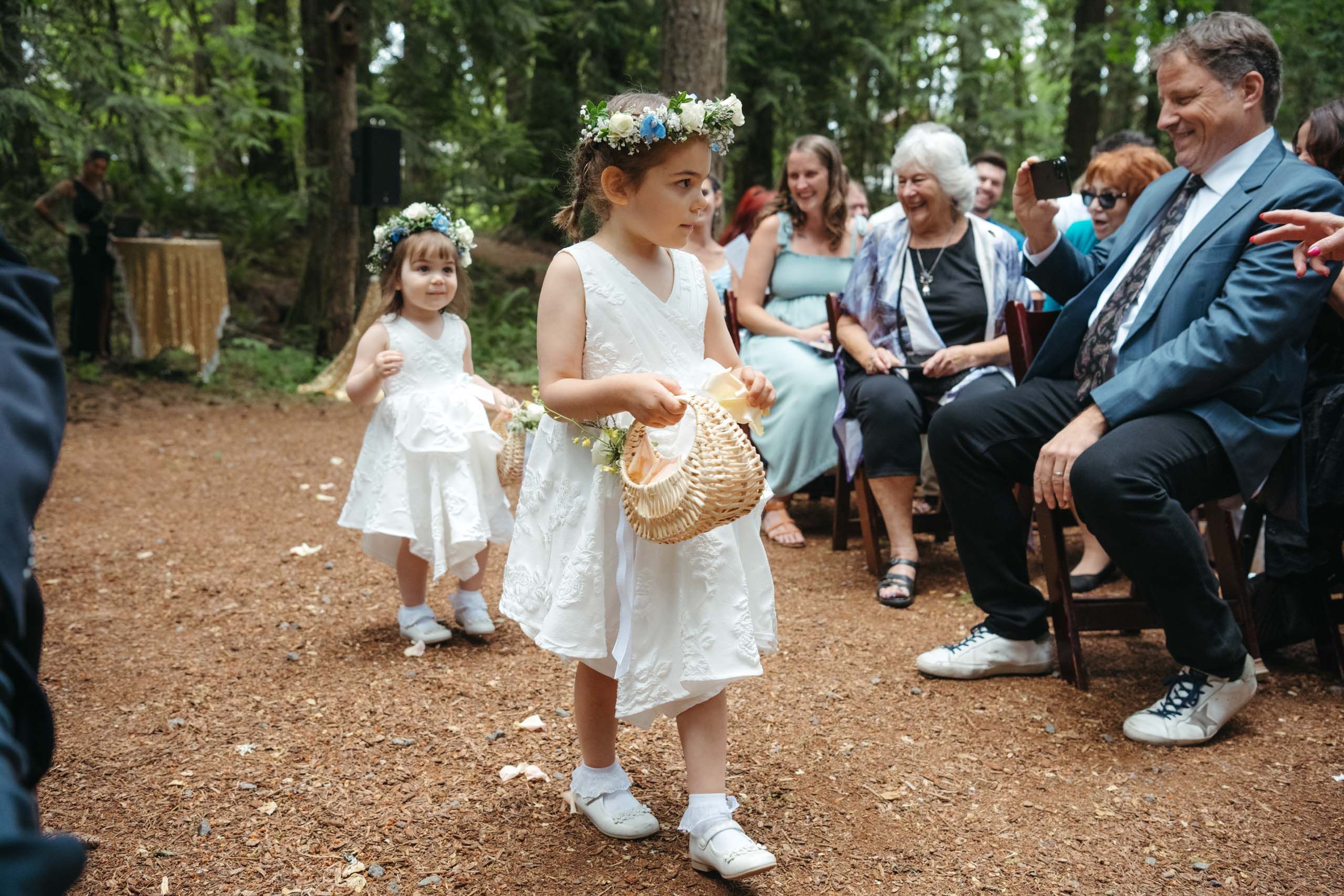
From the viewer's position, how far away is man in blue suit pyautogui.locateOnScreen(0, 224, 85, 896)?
939 millimetres

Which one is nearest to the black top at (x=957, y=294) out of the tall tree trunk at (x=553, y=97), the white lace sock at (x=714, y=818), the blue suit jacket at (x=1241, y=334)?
the blue suit jacket at (x=1241, y=334)

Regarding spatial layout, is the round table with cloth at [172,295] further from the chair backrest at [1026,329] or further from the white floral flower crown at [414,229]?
the chair backrest at [1026,329]

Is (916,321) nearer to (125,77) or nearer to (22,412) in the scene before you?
(22,412)

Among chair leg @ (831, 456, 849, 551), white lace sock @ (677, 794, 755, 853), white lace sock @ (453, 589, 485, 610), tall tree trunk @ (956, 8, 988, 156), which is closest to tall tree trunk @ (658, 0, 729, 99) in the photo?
chair leg @ (831, 456, 849, 551)

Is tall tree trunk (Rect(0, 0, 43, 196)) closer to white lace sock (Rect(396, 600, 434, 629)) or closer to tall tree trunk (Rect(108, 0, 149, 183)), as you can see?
tall tree trunk (Rect(108, 0, 149, 183))

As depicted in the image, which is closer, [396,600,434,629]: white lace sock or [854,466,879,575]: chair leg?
[396,600,434,629]: white lace sock

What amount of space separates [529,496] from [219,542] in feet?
11.2

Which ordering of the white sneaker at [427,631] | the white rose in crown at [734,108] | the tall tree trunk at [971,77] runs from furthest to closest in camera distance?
the tall tree trunk at [971,77]
the white sneaker at [427,631]
the white rose in crown at [734,108]

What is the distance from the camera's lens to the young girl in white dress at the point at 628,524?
2305 millimetres

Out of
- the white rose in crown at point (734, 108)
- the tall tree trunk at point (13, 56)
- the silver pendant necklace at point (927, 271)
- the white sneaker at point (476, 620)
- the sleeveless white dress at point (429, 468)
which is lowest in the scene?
the white sneaker at point (476, 620)

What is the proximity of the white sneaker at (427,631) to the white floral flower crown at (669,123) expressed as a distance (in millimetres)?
2100

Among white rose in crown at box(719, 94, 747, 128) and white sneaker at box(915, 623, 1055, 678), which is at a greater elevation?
white rose in crown at box(719, 94, 747, 128)

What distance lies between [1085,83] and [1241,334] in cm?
1097

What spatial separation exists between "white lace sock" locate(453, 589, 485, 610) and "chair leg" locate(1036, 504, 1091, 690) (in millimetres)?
2026
